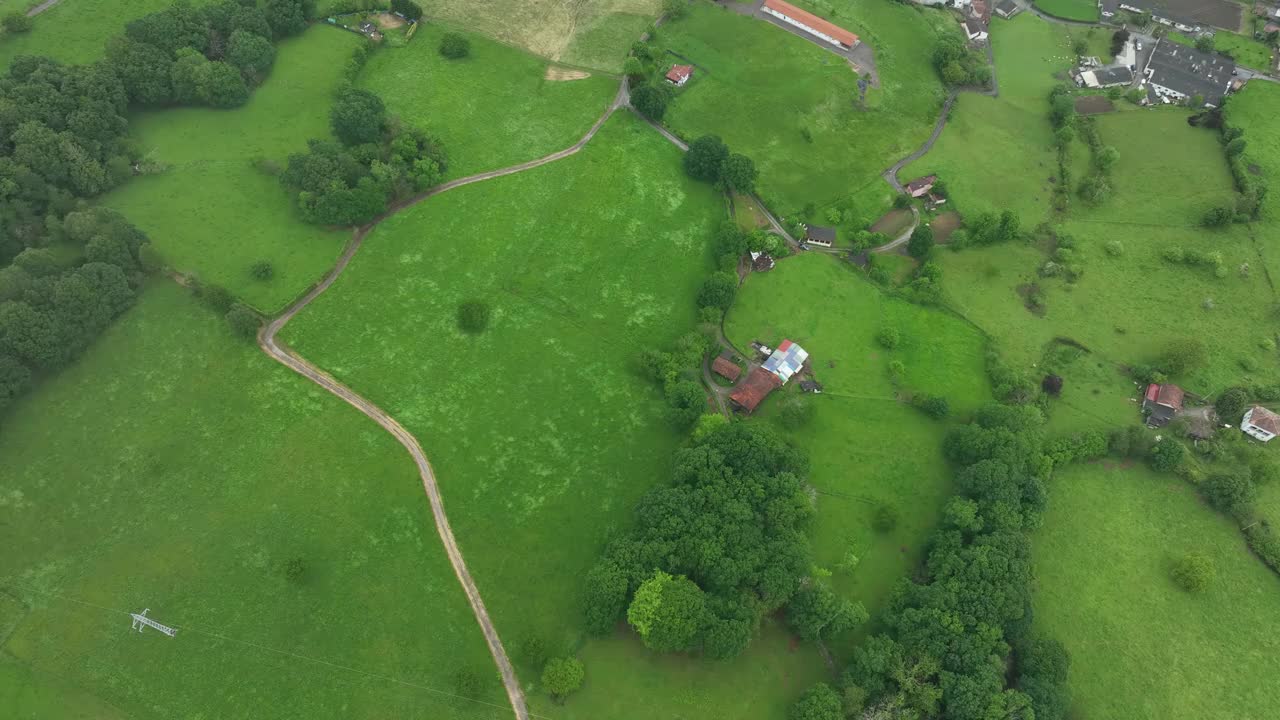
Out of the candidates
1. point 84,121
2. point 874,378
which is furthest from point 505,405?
point 84,121

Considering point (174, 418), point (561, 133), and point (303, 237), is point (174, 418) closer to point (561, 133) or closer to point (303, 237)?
point (303, 237)

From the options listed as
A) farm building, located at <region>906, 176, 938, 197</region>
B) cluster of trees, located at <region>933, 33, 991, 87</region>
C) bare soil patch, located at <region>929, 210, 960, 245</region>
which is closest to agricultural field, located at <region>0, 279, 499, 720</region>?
bare soil patch, located at <region>929, 210, 960, 245</region>

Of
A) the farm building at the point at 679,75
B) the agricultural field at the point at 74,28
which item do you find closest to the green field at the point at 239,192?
the agricultural field at the point at 74,28

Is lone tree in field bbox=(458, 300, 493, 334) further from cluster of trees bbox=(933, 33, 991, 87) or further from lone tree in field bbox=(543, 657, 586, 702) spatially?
cluster of trees bbox=(933, 33, 991, 87)

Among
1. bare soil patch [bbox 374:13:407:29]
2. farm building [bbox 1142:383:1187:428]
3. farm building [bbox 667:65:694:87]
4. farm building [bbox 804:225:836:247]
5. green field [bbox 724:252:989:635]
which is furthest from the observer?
bare soil patch [bbox 374:13:407:29]

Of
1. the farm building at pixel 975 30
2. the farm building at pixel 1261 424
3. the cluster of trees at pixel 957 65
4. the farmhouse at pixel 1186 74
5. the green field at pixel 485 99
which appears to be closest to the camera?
the farm building at pixel 1261 424

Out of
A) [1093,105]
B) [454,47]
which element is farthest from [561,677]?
[1093,105]

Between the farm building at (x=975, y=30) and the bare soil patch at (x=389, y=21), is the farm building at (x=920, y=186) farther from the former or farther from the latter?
the bare soil patch at (x=389, y=21)
